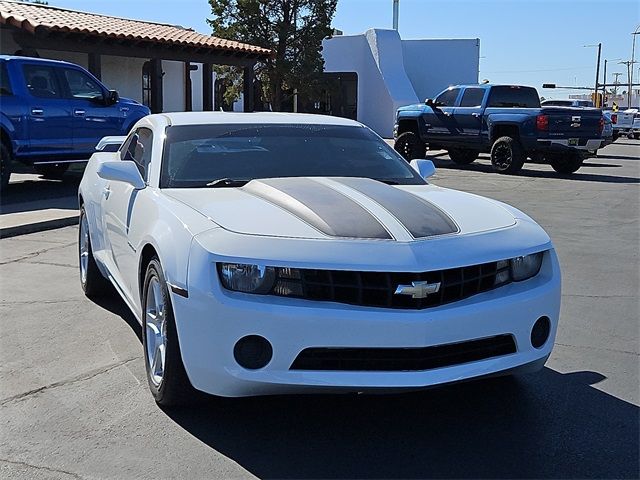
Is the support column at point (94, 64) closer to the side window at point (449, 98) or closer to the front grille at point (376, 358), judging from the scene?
the side window at point (449, 98)

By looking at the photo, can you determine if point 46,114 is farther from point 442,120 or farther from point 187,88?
point 187,88

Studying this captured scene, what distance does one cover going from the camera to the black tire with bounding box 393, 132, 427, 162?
20.9 meters

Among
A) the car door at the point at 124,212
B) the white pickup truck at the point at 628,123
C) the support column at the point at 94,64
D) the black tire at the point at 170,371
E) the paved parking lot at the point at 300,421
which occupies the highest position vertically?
the support column at the point at 94,64

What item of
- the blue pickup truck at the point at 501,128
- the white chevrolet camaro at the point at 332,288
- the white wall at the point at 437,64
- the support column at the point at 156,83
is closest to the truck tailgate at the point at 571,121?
the blue pickup truck at the point at 501,128

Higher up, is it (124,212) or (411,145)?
(124,212)

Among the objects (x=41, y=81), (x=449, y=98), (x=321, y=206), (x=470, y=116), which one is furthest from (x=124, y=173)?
(x=449, y=98)

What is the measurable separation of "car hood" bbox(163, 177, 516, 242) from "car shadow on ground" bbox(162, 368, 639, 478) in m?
0.93

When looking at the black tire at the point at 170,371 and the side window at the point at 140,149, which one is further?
the side window at the point at 140,149

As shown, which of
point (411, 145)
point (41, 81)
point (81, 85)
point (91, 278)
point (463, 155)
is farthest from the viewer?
point (463, 155)

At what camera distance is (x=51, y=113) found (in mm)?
12828

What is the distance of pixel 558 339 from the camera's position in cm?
535

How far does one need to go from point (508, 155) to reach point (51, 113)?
10440 millimetres

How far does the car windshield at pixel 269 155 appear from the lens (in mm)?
4781

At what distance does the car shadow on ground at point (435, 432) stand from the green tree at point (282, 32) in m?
25.6
